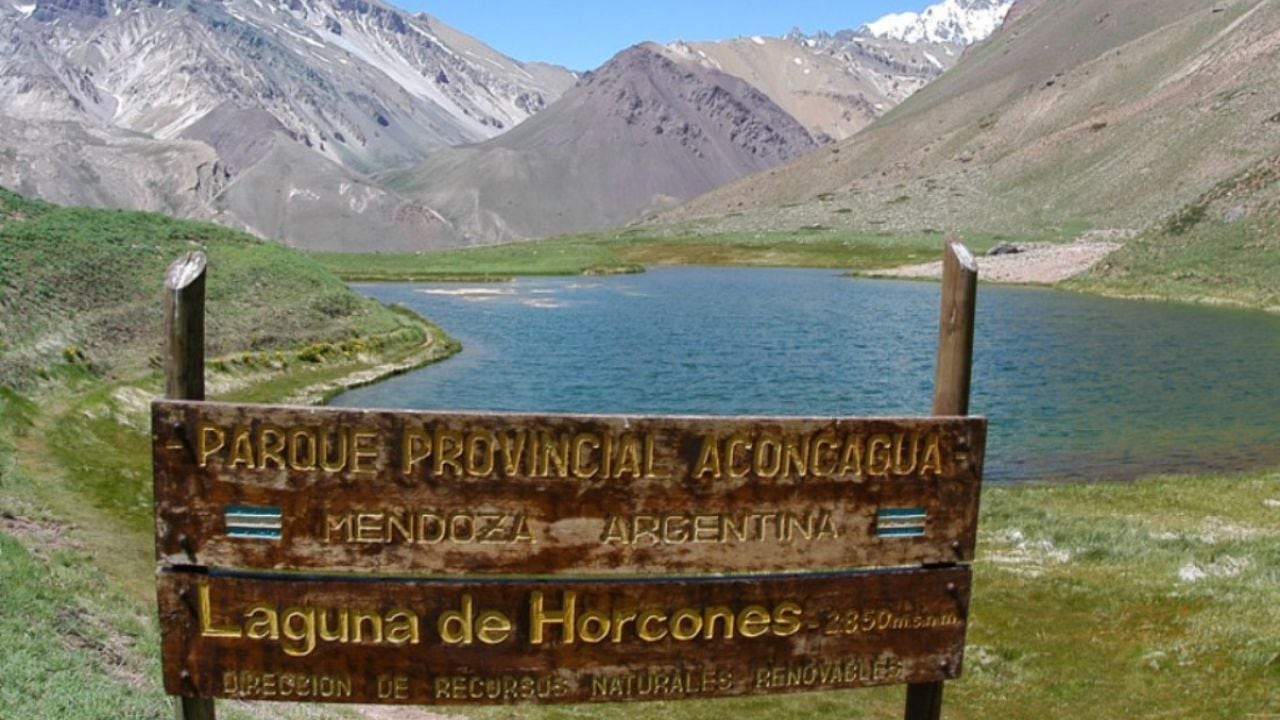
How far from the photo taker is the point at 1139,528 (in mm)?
25484

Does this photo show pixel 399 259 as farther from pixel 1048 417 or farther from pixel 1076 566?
pixel 1076 566

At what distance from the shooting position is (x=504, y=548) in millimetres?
7238

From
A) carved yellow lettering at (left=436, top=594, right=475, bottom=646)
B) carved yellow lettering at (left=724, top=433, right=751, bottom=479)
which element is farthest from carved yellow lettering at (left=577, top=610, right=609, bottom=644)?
carved yellow lettering at (left=724, top=433, right=751, bottom=479)

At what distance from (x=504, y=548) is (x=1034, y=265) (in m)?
136

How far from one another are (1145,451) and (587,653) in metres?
35.8

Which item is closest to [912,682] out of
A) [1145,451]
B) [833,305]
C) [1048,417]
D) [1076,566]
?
[1076,566]

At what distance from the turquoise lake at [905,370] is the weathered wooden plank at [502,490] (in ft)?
88.3

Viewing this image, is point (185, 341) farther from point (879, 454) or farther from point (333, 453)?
point (879, 454)

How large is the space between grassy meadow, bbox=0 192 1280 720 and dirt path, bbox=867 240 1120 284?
94924mm

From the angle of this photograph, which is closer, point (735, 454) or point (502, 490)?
point (502, 490)

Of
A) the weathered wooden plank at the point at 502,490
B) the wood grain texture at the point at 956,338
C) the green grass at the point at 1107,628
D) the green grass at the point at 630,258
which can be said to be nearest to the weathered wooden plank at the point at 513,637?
the weathered wooden plank at the point at 502,490

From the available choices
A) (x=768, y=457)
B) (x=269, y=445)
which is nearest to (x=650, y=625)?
(x=768, y=457)

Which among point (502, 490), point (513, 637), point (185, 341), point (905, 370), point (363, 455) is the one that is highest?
point (185, 341)

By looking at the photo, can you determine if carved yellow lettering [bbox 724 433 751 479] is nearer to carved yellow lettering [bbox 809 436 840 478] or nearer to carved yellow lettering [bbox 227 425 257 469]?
carved yellow lettering [bbox 809 436 840 478]
